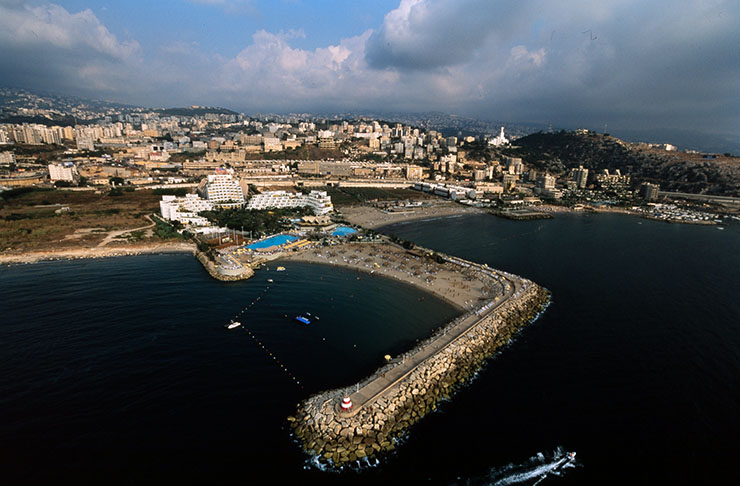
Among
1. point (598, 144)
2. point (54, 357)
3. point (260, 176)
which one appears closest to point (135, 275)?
point (54, 357)

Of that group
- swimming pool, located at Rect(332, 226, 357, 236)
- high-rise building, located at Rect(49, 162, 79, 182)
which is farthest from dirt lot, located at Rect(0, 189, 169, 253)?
swimming pool, located at Rect(332, 226, 357, 236)

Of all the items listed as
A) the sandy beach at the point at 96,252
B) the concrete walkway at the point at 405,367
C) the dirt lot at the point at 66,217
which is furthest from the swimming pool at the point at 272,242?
the concrete walkway at the point at 405,367

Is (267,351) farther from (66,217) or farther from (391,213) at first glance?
(66,217)

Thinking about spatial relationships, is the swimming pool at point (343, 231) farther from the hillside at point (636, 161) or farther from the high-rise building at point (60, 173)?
the hillside at point (636, 161)

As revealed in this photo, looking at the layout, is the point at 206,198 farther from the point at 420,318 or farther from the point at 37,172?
the point at 37,172

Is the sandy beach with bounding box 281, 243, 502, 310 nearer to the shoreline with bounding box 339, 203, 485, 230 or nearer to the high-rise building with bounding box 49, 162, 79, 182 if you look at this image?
the shoreline with bounding box 339, 203, 485, 230

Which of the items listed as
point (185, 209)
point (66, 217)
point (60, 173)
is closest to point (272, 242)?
point (185, 209)
